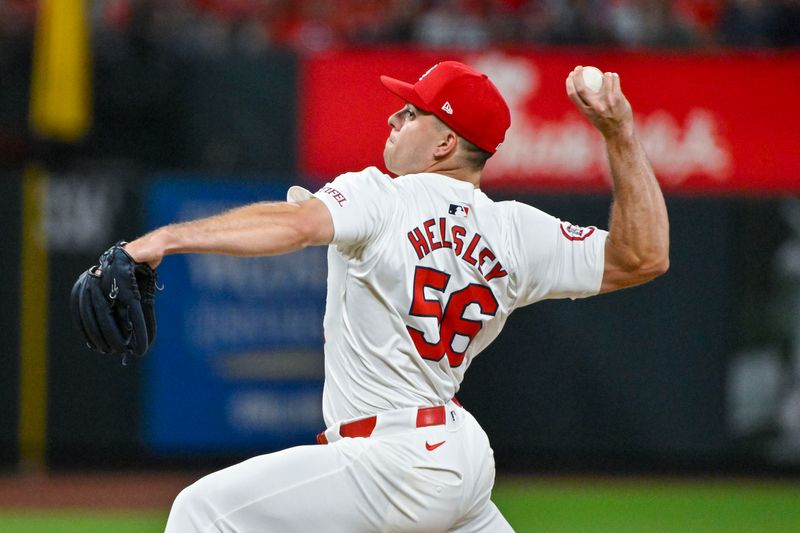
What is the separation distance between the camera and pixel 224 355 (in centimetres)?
1046

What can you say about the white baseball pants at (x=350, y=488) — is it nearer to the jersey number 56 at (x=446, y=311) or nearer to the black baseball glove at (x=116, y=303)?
the jersey number 56 at (x=446, y=311)

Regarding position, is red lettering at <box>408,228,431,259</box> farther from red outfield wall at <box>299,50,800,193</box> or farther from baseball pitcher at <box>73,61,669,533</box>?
red outfield wall at <box>299,50,800,193</box>

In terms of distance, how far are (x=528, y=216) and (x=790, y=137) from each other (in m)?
7.78

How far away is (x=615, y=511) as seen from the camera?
30.3ft

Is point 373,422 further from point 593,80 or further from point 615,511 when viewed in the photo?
point 615,511

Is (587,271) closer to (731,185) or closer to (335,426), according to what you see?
(335,426)

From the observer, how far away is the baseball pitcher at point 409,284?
3.62 meters

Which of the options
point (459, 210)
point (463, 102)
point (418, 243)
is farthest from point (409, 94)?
point (418, 243)

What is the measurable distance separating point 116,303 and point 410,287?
871mm

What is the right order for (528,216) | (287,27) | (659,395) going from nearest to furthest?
(528,216)
(659,395)
(287,27)

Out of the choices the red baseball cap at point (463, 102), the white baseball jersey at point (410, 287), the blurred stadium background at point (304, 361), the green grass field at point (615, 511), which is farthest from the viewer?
the blurred stadium background at point (304, 361)

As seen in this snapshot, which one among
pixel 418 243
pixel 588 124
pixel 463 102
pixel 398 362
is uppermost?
pixel 588 124

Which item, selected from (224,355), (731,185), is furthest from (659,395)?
(224,355)

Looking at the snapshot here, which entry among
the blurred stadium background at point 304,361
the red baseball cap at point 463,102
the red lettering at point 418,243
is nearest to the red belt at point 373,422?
the red lettering at point 418,243
